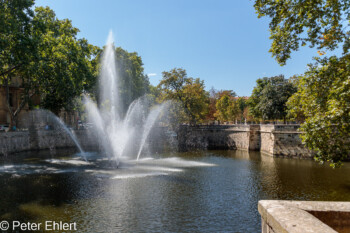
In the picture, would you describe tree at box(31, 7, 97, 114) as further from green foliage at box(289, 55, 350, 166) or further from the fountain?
green foliage at box(289, 55, 350, 166)

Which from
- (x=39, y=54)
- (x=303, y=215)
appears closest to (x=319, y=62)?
(x=303, y=215)

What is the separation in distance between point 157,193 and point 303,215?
1198 centimetres

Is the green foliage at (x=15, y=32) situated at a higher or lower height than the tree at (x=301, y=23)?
higher

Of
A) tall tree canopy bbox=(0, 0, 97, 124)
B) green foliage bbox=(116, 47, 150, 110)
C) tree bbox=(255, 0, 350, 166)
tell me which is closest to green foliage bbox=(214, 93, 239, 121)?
green foliage bbox=(116, 47, 150, 110)

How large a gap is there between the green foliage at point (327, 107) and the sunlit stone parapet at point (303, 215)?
564 cm

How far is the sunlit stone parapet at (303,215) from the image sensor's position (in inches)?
142

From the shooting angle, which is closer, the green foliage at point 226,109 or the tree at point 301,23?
the tree at point 301,23

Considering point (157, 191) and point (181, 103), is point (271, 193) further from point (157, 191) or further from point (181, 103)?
point (181, 103)

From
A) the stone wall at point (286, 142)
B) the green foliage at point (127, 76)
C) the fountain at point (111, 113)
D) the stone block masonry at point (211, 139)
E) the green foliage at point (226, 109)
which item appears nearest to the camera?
the stone wall at point (286, 142)

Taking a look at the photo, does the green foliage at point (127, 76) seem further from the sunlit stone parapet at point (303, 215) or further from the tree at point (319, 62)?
the sunlit stone parapet at point (303, 215)

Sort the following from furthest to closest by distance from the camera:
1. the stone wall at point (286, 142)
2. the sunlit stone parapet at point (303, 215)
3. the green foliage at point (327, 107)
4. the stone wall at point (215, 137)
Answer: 1. the stone wall at point (215, 137)
2. the stone wall at point (286, 142)
3. the green foliage at point (327, 107)
4. the sunlit stone parapet at point (303, 215)

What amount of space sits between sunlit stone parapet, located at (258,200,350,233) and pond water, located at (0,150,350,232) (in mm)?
6583

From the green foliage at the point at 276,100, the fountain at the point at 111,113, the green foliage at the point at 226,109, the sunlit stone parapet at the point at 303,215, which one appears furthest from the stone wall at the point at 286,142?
the sunlit stone parapet at the point at 303,215

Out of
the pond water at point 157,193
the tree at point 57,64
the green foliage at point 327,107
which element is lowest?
the pond water at point 157,193
